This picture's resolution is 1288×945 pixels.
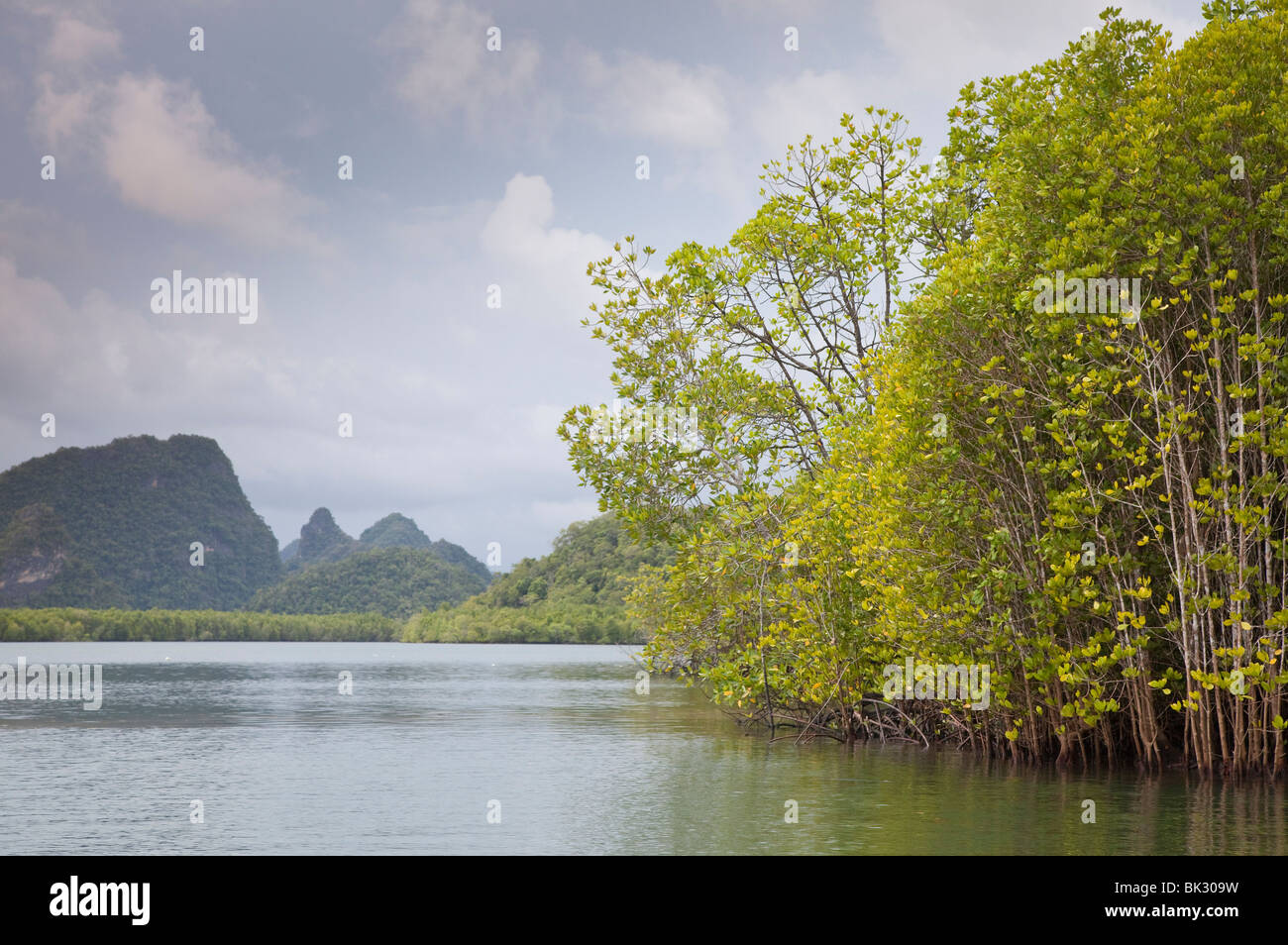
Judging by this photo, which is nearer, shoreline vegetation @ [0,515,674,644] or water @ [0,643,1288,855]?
water @ [0,643,1288,855]

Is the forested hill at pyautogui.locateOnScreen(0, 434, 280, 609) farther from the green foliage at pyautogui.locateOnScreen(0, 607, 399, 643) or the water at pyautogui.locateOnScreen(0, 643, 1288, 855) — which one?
the water at pyautogui.locateOnScreen(0, 643, 1288, 855)

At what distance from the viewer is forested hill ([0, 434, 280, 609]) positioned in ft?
412

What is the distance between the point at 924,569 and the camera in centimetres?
1569

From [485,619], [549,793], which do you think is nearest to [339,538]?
[485,619]

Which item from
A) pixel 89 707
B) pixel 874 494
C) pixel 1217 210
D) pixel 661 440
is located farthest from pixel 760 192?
pixel 89 707

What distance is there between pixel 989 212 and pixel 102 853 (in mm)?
12317

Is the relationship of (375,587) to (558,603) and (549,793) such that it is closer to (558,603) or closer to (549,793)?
(558,603)

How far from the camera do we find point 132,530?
137m

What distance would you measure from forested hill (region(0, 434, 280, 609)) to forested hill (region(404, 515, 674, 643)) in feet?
131

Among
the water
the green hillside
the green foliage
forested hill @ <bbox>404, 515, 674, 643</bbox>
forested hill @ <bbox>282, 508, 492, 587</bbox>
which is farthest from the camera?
forested hill @ <bbox>282, 508, 492, 587</bbox>

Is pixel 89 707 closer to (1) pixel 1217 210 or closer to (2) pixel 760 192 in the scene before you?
(2) pixel 760 192

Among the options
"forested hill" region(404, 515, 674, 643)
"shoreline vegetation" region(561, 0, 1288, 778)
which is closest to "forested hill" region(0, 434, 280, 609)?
"forested hill" region(404, 515, 674, 643)

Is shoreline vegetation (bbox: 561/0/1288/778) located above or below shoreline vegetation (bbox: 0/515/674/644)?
above

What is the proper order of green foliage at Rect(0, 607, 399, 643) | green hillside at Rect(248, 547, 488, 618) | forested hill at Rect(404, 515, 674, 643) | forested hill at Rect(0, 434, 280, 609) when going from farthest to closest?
1. forested hill at Rect(0, 434, 280, 609)
2. green hillside at Rect(248, 547, 488, 618)
3. green foliage at Rect(0, 607, 399, 643)
4. forested hill at Rect(404, 515, 674, 643)
